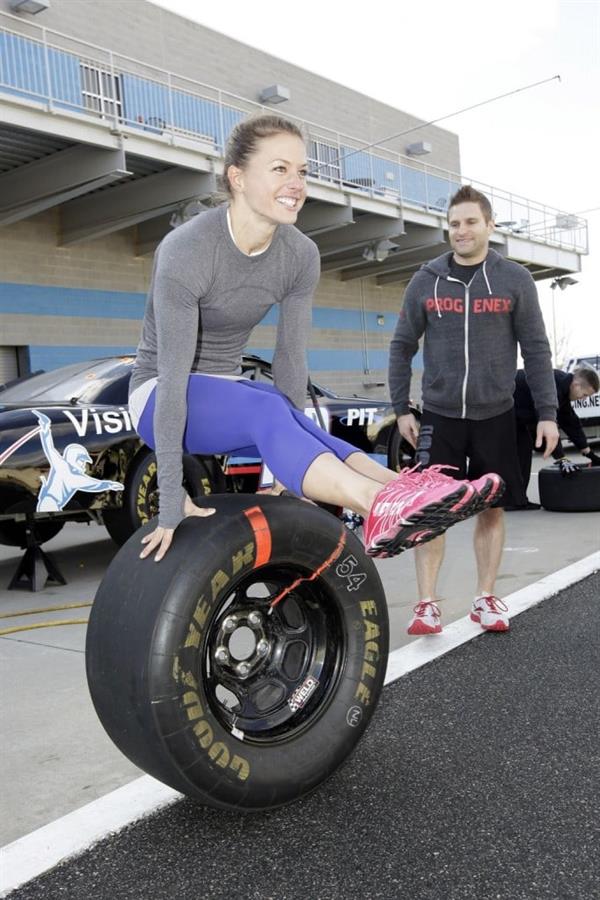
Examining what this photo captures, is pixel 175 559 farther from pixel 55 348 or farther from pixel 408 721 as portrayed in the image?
pixel 55 348

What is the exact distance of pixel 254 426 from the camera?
2.75 meters

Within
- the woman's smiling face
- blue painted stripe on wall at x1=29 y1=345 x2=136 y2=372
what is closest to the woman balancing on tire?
the woman's smiling face

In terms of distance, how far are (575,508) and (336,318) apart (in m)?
18.3

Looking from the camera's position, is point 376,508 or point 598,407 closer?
point 376,508

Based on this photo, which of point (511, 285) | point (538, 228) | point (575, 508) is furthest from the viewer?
point (538, 228)

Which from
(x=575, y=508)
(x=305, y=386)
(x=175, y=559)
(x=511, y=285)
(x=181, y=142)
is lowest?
(x=575, y=508)

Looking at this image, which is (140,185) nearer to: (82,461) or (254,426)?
(82,461)

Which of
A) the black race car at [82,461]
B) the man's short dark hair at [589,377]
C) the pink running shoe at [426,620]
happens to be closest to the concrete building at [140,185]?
the man's short dark hair at [589,377]

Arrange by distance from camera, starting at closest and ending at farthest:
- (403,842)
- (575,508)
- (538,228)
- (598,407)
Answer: (403,842) < (575,508) < (598,407) < (538,228)

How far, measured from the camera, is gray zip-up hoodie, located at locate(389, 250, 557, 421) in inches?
170

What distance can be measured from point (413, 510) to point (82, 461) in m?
3.46

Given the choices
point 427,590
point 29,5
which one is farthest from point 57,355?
point 427,590

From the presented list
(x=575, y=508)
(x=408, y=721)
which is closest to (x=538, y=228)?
(x=575, y=508)

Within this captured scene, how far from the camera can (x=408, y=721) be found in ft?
10.0
